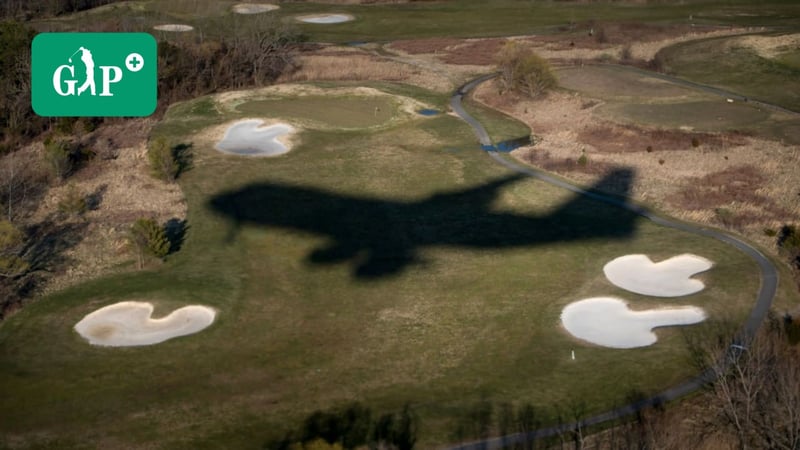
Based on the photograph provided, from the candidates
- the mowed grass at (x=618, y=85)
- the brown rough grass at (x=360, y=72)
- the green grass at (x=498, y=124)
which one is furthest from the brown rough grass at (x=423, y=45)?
the green grass at (x=498, y=124)

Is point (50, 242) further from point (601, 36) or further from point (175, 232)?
point (601, 36)

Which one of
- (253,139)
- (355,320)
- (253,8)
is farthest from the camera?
(253,8)

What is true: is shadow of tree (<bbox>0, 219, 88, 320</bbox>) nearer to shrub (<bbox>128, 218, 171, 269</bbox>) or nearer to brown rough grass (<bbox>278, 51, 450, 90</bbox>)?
shrub (<bbox>128, 218, 171, 269</bbox>)

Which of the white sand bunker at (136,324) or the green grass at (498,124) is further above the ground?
the green grass at (498,124)

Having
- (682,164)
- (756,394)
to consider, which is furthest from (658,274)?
(682,164)

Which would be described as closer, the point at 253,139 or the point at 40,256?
the point at 40,256

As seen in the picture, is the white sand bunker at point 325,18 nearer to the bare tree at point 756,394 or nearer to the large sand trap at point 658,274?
the large sand trap at point 658,274
